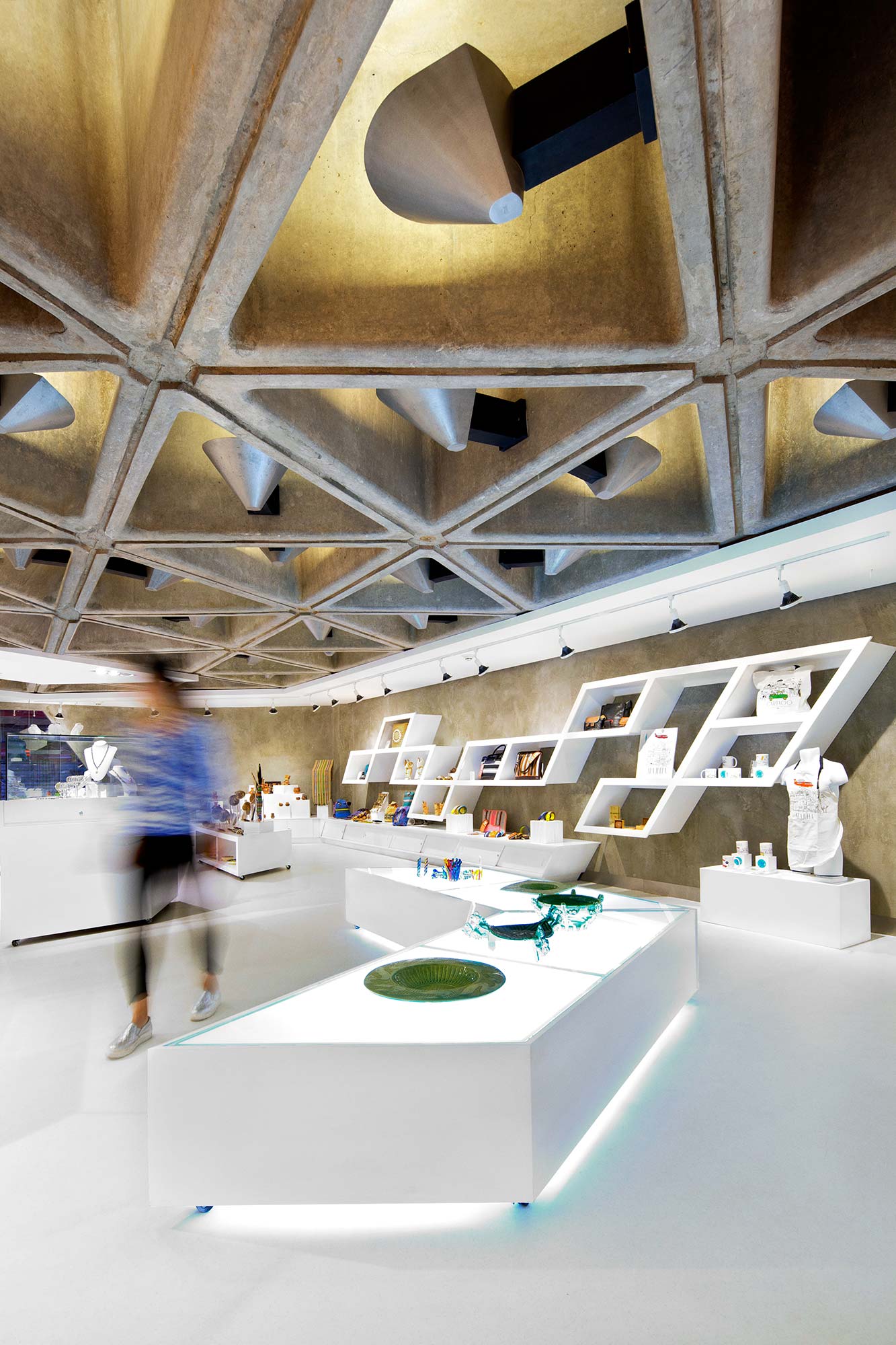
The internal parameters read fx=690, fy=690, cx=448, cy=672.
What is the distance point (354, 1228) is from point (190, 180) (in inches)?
110

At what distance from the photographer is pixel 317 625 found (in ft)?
24.0

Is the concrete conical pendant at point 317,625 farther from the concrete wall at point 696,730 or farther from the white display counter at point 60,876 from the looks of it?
the concrete wall at point 696,730

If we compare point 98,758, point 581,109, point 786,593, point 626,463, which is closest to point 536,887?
point 626,463

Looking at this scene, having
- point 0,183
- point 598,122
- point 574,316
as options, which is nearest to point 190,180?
point 0,183

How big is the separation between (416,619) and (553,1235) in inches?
237

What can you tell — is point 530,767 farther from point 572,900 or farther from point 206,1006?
point 206,1006

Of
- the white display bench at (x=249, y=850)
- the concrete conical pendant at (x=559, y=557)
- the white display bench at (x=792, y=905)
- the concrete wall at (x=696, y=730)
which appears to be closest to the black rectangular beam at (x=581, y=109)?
the concrete conical pendant at (x=559, y=557)

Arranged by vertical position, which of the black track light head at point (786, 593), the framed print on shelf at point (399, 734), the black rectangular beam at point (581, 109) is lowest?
the framed print on shelf at point (399, 734)

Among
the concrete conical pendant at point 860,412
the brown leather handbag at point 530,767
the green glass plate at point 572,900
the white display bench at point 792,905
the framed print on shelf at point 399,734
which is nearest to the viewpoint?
the concrete conical pendant at point 860,412

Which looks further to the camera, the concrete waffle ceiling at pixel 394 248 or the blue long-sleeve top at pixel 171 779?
the blue long-sleeve top at pixel 171 779

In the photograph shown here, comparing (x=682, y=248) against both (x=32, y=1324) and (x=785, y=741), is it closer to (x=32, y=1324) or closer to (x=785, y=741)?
(x=32, y=1324)

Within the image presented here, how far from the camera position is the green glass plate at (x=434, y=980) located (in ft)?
7.54

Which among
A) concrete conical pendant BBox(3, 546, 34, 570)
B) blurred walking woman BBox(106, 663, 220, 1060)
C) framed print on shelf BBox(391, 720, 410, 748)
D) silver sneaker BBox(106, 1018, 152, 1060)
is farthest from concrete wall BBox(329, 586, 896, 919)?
concrete conical pendant BBox(3, 546, 34, 570)

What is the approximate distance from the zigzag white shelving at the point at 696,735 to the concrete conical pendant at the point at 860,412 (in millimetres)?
2059
